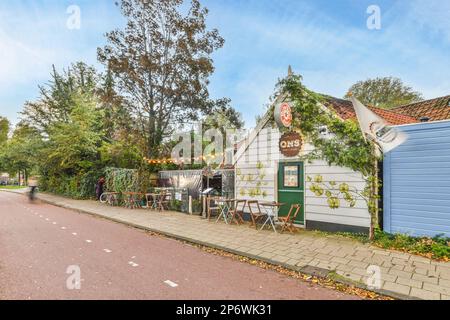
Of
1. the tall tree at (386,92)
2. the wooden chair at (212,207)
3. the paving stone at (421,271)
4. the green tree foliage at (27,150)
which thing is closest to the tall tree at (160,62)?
the wooden chair at (212,207)

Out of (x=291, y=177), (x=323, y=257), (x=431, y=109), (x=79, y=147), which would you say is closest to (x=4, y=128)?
(x=79, y=147)

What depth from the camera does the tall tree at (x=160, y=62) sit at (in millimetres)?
15812

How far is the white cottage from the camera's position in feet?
23.1

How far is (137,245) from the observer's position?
638cm

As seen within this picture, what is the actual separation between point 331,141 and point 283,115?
5.34ft

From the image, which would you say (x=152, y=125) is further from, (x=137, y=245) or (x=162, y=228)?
(x=137, y=245)

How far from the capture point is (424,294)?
3.67m

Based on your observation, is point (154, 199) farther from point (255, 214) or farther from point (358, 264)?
point (358, 264)

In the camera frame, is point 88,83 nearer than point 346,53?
No

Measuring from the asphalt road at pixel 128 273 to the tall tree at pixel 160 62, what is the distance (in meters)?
10.5

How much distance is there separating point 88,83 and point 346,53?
21.6 metres

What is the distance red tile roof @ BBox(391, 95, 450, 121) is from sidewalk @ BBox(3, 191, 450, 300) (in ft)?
26.2

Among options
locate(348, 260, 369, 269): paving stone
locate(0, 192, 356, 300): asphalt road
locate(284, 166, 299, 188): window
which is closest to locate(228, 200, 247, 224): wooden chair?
locate(284, 166, 299, 188): window
